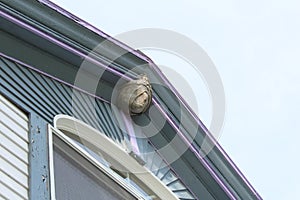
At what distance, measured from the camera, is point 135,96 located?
8.01m

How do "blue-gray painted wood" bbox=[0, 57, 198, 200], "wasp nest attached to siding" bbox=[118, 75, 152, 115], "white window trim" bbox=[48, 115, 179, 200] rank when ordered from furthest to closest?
"wasp nest attached to siding" bbox=[118, 75, 152, 115]
"white window trim" bbox=[48, 115, 179, 200]
"blue-gray painted wood" bbox=[0, 57, 198, 200]

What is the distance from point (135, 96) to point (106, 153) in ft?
2.99

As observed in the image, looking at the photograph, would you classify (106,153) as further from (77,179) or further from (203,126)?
(203,126)

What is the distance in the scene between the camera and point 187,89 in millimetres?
9117

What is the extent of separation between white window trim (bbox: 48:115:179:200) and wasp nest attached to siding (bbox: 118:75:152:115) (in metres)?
0.65

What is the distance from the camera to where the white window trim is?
6.66 m

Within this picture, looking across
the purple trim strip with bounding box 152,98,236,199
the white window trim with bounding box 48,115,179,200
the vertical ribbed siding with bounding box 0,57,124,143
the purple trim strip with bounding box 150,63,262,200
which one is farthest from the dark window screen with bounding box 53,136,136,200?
the purple trim strip with bounding box 150,63,262,200

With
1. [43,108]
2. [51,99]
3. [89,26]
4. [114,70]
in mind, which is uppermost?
[89,26]

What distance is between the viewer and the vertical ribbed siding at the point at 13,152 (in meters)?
5.71

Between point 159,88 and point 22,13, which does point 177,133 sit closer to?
point 159,88

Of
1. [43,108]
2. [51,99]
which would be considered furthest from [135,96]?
[43,108]

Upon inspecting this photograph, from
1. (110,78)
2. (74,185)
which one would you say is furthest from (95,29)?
(74,185)

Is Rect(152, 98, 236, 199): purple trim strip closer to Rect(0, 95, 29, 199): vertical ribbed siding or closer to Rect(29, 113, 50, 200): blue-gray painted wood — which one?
Rect(29, 113, 50, 200): blue-gray painted wood

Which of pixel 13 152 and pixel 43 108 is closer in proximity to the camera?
pixel 13 152
